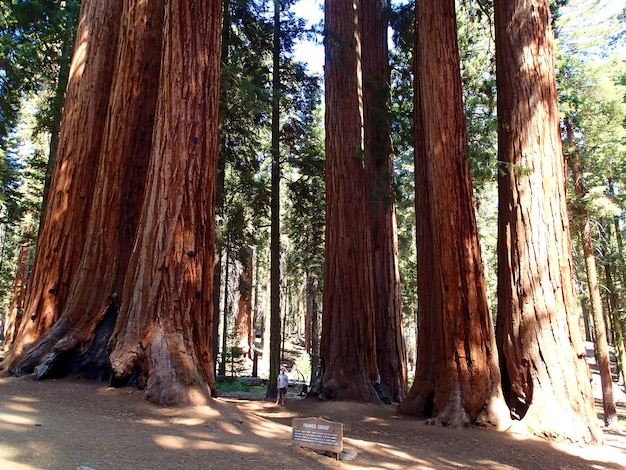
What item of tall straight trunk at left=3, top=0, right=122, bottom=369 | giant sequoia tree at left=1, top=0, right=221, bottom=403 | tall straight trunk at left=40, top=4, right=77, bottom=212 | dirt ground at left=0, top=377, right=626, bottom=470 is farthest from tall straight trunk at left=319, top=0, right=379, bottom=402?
tall straight trunk at left=40, top=4, right=77, bottom=212

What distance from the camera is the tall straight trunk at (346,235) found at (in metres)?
10.6

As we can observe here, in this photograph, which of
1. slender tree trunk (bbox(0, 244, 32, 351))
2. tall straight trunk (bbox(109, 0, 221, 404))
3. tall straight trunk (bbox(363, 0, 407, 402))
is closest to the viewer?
tall straight trunk (bbox(109, 0, 221, 404))

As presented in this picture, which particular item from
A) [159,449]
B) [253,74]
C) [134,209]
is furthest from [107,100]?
[253,74]

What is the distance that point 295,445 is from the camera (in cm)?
454

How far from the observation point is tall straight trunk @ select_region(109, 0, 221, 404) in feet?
18.1

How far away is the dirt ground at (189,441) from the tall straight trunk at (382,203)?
3.76 metres

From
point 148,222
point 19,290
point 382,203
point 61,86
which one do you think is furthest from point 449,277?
point 19,290

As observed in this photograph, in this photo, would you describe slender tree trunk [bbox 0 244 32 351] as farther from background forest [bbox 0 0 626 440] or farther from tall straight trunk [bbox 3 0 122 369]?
tall straight trunk [bbox 3 0 122 369]

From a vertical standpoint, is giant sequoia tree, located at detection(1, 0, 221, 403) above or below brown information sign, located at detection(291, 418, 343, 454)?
above

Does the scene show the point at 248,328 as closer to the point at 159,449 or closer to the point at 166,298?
the point at 166,298

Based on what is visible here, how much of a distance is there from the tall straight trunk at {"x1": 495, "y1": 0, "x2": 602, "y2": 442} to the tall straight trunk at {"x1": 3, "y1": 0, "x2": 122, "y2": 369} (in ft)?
23.8

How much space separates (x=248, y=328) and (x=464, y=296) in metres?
22.3

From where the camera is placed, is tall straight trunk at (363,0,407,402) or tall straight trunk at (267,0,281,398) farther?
tall straight trunk at (267,0,281,398)

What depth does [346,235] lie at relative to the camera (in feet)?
36.4
